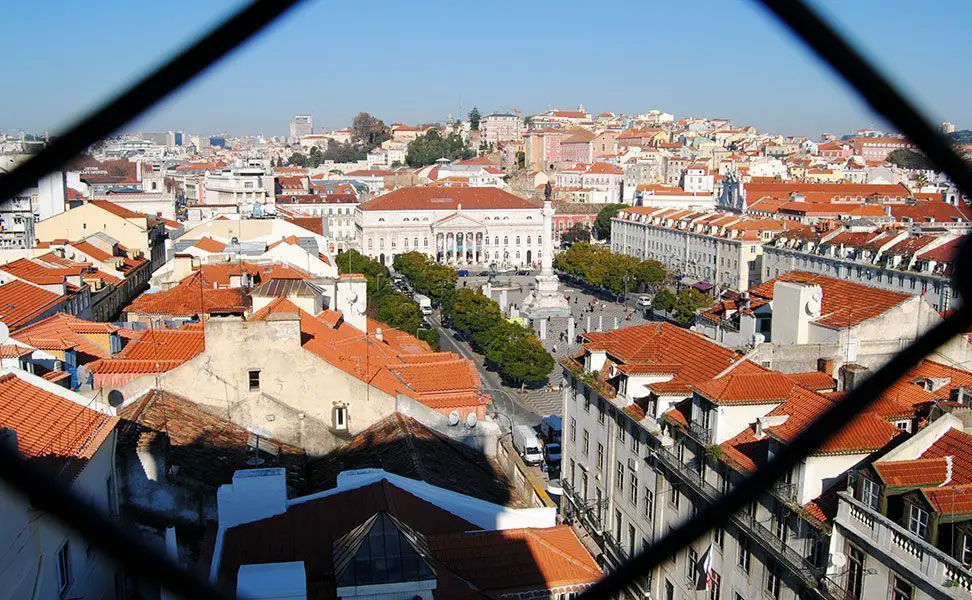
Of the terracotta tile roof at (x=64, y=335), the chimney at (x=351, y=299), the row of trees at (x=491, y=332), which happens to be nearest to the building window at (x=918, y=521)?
the terracotta tile roof at (x=64, y=335)

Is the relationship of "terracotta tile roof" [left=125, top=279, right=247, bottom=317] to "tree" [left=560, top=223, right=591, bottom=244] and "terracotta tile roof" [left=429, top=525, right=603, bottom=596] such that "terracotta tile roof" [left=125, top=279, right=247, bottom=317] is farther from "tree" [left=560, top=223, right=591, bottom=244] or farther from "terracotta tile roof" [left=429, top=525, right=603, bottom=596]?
"tree" [left=560, top=223, right=591, bottom=244]

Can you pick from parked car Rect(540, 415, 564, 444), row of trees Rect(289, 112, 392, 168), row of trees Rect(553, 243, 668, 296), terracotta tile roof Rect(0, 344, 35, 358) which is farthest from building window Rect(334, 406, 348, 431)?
row of trees Rect(289, 112, 392, 168)

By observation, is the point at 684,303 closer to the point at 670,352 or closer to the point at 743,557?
the point at 670,352

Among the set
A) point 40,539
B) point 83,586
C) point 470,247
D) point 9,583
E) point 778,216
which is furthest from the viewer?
point 470,247

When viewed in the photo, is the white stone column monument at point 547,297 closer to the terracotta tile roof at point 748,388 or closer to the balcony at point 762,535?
the balcony at point 762,535

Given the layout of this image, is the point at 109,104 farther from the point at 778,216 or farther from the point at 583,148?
the point at 583,148

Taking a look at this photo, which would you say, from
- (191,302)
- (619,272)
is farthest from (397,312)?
(619,272)

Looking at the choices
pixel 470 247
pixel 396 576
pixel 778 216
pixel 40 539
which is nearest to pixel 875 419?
pixel 396 576
